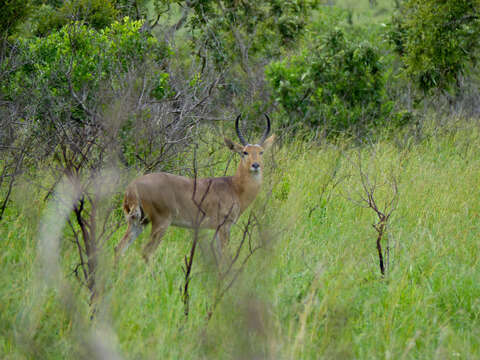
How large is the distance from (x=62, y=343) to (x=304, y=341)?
1.41 metres

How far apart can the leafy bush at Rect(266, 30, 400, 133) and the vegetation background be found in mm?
37

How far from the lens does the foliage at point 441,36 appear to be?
1030 cm

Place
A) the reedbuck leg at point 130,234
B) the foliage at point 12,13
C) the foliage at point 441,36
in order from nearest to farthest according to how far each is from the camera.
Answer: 1. the reedbuck leg at point 130,234
2. the foliage at point 12,13
3. the foliage at point 441,36

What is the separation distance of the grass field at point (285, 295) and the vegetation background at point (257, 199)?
0.06ft

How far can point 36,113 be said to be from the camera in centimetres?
703

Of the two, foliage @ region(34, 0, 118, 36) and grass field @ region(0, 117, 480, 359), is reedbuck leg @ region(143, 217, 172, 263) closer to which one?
grass field @ region(0, 117, 480, 359)

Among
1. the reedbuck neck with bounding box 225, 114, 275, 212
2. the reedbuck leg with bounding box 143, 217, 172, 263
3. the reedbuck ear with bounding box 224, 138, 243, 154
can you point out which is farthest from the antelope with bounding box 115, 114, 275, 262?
the reedbuck ear with bounding box 224, 138, 243, 154

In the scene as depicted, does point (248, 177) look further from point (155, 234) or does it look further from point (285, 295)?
point (285, 295)

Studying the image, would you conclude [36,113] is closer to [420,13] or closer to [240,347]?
[240,347]

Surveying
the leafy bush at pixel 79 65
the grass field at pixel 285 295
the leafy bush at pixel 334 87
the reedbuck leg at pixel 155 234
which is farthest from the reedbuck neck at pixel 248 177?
the leafy bush at pixel 334 87

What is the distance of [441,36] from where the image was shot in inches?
412

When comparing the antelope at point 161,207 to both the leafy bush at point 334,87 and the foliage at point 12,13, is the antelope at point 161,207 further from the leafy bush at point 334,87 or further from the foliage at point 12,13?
the leafy bush at point 334,87

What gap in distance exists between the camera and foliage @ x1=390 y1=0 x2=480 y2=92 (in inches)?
406

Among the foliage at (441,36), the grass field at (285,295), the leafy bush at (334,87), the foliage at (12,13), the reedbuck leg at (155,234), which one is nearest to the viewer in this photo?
the grass field at (285,295)
